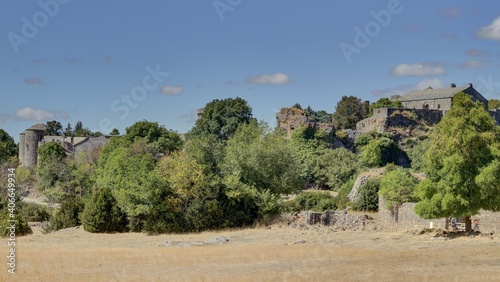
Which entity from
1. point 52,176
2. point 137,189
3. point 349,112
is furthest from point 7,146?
point 137,189

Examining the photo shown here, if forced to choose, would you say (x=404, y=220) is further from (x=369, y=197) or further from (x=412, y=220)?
(x=369, y=197)

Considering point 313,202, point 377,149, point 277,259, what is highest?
point 377,149

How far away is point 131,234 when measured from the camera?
4625 cm

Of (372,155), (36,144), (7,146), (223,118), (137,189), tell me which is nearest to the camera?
(137,189)

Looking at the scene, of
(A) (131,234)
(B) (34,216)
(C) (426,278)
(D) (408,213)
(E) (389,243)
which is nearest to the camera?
(C) (426,278)

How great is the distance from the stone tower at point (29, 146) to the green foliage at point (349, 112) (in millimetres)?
48480

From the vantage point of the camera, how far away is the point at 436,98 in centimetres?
9206

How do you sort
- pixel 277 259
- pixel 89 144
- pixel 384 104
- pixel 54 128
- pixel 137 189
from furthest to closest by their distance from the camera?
pixel 54 128, pixel 89 144, pixel 384 104, pixel 137 189, pixel 277 259

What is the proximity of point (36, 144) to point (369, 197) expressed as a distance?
7577 centimetres

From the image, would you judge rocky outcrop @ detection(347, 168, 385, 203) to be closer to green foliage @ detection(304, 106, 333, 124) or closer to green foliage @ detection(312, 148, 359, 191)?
green foliage @ detection(312, 148, 359, 191)

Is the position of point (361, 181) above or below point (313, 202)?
above

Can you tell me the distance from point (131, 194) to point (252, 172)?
8829mm

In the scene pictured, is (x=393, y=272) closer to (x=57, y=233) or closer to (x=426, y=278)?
(x=426, y=278)

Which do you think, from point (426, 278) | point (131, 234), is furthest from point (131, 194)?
point (426, 278)
